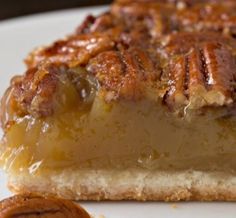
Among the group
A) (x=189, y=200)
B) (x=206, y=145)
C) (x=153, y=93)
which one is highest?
(x=153, y=93)

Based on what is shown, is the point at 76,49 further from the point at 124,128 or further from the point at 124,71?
the point at 124,128

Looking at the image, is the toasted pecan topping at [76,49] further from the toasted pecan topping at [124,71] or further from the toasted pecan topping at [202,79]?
the toasted pecan topping at [202,79]

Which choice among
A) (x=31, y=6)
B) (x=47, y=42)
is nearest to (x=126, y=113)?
(x=47, y=42)

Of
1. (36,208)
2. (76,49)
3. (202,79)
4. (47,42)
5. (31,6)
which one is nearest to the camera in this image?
(36,208)

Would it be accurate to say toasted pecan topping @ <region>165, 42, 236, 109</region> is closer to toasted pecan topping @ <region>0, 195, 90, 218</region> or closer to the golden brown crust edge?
Result: the golden brown crust edge

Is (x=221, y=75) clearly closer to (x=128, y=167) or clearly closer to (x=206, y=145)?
(x=206, y=145)

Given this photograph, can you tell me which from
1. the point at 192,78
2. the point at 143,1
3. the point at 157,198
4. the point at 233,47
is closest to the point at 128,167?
the point at 157,198
